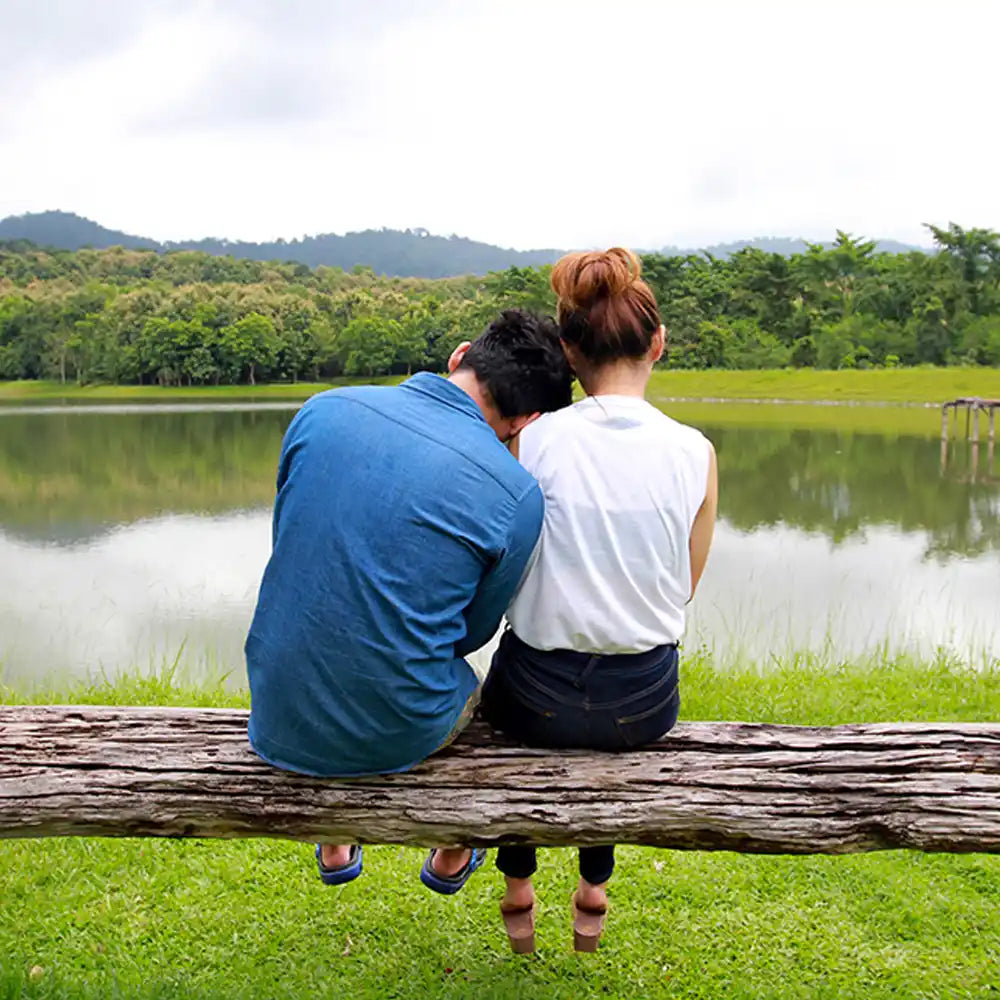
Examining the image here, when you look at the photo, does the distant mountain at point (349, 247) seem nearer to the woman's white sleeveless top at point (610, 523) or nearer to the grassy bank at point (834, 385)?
the grassy bank at point (834, 385)

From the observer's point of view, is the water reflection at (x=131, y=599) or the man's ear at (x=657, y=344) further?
the water reflection at (x=131, y=599)

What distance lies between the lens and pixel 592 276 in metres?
1.71

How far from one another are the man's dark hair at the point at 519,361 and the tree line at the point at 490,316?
28.0 meters

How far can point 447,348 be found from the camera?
1428 inches

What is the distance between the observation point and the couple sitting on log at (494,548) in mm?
1525

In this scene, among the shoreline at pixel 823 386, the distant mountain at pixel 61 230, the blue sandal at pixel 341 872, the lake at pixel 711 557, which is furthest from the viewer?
the distant mountain at pixel 61 230

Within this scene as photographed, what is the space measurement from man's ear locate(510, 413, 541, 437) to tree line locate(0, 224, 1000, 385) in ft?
91.7

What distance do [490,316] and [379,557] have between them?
27776 mm

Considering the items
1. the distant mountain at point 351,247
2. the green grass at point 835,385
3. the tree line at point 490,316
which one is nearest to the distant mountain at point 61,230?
the distant mountain at point 351,247

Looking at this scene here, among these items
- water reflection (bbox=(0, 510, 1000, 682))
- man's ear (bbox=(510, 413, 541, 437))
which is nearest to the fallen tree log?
man's ear (bbox=(510, 413, 541, 437))

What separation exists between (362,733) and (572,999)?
81cm

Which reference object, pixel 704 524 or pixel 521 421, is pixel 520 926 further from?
pixel 521 421

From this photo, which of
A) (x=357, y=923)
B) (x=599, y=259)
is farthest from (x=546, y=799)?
(x=599, y=259)

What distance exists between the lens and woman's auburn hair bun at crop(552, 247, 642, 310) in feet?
5.61
